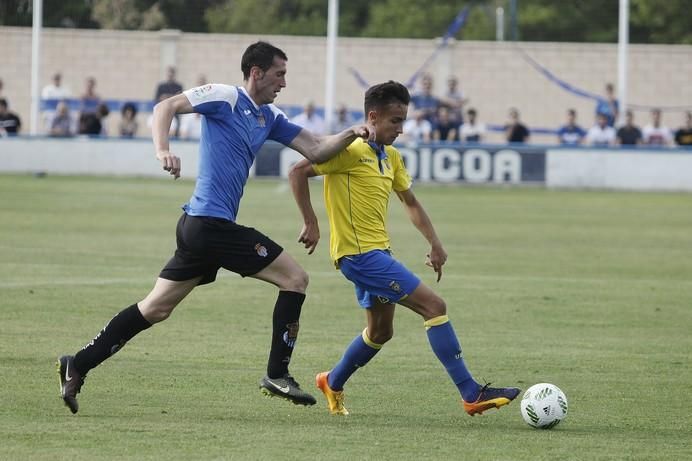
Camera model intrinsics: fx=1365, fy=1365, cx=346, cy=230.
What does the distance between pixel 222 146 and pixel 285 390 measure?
140cm

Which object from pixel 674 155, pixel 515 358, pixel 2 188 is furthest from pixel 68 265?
pixel 674 155

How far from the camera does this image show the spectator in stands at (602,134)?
33.3 meters

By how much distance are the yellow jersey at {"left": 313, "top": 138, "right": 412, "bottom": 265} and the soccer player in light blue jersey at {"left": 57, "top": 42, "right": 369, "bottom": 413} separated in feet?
0.52

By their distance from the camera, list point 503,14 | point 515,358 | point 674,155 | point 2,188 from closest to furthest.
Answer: point 515,358
point 2,188
point 674,155
point 503,14

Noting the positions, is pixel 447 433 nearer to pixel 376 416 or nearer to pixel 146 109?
pixel 376 416

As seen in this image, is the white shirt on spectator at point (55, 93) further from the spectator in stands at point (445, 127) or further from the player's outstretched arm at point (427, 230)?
the player's outstretched arm at point (427, 230)

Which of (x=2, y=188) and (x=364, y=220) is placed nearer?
(x=364, y=220)

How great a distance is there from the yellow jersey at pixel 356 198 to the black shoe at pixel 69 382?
1.57 meters

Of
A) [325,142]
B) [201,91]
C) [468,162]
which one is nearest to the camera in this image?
[201,91]

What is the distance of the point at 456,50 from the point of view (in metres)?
45.7

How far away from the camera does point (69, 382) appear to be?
746 cm

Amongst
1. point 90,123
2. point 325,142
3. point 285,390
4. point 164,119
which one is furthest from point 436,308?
point 90,123

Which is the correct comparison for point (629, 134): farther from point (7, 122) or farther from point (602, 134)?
point (7, 122)

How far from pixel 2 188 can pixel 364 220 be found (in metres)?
20.7
